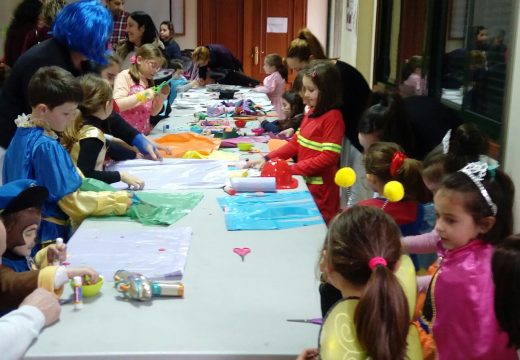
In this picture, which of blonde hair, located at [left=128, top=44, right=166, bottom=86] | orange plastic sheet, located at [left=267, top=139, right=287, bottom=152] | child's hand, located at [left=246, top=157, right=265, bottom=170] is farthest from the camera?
blonde hair, located at [left=128, top=44, right=166, bottom=86]

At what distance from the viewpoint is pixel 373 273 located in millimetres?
1029

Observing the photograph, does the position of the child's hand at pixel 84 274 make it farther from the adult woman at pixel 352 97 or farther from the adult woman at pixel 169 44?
the adult woman at pixel 169 44

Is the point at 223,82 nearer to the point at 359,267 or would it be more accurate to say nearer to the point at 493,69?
the point at 493,69

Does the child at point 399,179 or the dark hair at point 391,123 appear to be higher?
the dark hair at point 391,123

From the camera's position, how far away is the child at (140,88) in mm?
3471

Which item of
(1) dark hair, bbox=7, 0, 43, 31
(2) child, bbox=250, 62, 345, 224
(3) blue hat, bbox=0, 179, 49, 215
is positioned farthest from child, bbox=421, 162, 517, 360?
(1) dark hair, bbox=7, 0, 43, 31

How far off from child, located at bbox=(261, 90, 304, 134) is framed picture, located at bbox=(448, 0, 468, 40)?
1099 millimetres

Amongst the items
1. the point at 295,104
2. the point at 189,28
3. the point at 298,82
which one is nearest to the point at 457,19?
the point at 298,82

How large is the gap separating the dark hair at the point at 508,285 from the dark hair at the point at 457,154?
2.44ft

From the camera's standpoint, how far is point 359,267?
3.57 feet

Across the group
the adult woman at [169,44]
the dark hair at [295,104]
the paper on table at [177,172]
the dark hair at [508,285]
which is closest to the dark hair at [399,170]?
the paper on table at [177,172]

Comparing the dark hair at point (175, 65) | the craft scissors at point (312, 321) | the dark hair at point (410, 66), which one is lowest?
the craft scissors at point (312, 321)

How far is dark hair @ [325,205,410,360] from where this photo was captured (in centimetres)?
100

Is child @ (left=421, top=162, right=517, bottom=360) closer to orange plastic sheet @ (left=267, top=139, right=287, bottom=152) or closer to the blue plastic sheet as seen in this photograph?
the blue plastic sheet
